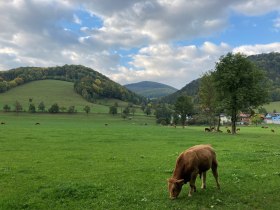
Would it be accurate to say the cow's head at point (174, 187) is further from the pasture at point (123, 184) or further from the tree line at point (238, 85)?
the tree line at point (238, 85)

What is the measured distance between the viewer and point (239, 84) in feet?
226

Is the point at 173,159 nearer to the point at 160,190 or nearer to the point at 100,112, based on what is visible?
the point at 160,190

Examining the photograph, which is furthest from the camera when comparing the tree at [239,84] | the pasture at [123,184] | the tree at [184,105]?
the tree at [184,105]

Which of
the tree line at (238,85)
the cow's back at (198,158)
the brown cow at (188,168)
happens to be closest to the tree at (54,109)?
the tree line at (238,85)

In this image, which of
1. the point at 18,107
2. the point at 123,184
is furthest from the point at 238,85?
the point at 18,107

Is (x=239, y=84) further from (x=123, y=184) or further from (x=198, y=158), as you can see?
(x=198, y=158)

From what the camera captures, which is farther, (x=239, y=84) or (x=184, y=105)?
(x=184, y=105)

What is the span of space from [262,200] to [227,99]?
185 feet

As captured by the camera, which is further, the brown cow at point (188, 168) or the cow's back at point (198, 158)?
the cow's back at point (198, 158)

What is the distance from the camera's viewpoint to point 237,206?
1292 centimetres

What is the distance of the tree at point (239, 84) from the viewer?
67.1 m

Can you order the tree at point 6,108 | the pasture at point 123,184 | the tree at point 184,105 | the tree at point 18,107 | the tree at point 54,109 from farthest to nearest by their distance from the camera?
the tree at point 54,109
the tree at point 6,108
the tree at point 18,107
the tree at point 184,105
the pasture at point 123,184

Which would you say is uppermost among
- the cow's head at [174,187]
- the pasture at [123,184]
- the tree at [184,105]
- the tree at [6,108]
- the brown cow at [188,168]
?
the tree at [184,105]

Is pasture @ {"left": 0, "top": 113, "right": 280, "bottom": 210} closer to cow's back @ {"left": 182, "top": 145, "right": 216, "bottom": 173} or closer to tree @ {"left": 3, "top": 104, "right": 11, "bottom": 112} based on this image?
cow's back @ {"left": 182, "top": 145, "right": 216, "bottom": 173}
